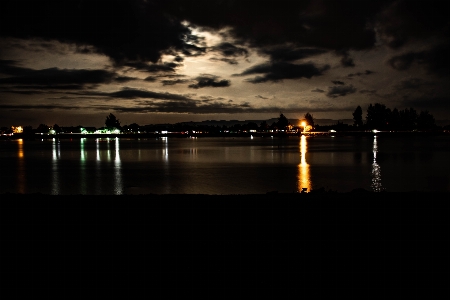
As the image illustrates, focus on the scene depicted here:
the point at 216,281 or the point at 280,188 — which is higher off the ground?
the point at 216,281

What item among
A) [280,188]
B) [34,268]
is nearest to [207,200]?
[34,268]

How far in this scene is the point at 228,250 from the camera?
6664 mm

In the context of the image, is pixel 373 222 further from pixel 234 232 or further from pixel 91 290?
pixel 91 290

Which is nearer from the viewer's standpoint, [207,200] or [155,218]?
[155,218]

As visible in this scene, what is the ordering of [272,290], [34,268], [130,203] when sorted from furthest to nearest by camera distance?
[130,203], [34,268], [272,290]

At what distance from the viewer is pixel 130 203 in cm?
1090

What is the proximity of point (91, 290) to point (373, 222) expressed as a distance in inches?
238

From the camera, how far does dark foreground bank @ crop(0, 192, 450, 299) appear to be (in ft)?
17.1

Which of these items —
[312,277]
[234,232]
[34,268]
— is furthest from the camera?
[234,232]

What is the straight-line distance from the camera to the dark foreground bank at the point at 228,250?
523 cm

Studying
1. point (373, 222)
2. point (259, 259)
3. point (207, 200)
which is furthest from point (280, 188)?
point (259, 259)

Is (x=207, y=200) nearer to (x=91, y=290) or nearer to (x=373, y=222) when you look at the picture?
(x=373, y=222)

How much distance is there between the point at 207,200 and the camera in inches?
438

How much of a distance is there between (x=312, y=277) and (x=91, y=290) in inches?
122
